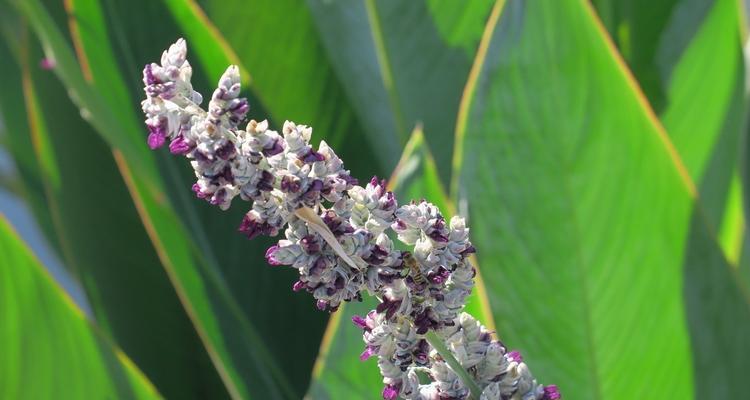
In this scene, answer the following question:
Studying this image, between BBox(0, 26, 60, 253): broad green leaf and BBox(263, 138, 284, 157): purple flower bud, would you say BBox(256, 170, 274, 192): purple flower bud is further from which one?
BBox(0, 26, 60, 253): broad green leaf

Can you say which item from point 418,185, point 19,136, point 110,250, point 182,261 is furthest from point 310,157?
point 19,136

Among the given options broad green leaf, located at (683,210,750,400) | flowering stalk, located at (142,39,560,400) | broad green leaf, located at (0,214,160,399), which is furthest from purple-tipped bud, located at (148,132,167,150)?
broad green leaf, located at (683,210,750,400)

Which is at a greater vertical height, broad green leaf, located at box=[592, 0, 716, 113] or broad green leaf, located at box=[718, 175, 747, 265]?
broad green leaf, located at box=[592, 0, 716, 113]

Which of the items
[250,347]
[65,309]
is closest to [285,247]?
[65,309]

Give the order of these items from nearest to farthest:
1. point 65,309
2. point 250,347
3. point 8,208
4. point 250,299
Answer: point 65,309 → point 250,347 → point 250,299 → point 8,208

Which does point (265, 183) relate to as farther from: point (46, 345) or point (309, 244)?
point (46, 345)

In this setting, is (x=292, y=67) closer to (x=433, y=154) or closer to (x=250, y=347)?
(x=433, y=154)
